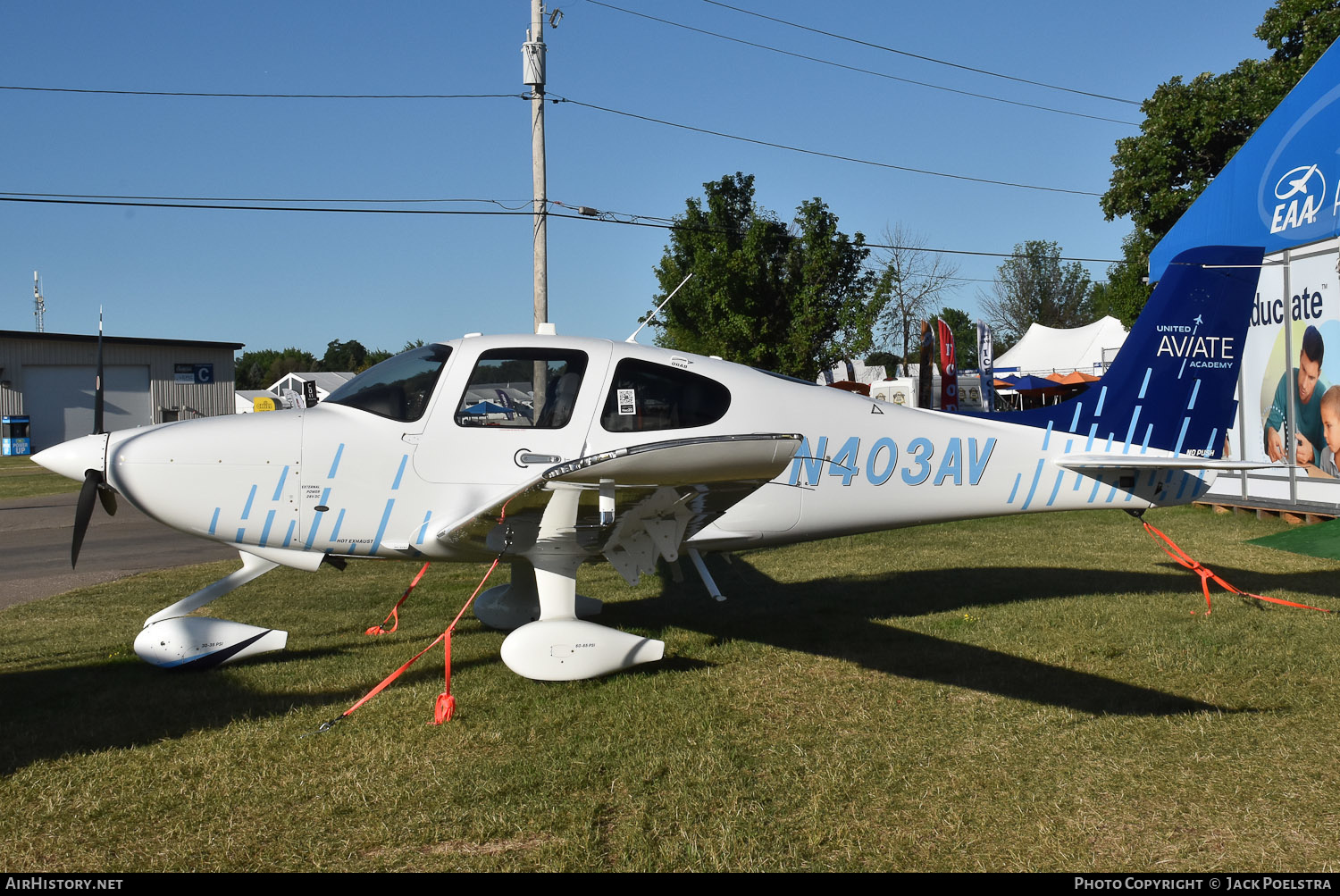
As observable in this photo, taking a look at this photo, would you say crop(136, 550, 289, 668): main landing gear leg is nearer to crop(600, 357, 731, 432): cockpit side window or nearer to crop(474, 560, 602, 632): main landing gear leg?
crop(474, 560, 602, 632): main landing gear leg

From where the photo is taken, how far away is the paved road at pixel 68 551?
31.4 ft

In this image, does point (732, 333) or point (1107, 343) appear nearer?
point (732, 333)

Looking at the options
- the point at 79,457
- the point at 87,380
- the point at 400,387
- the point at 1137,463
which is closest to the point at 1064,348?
the point at 1137,463

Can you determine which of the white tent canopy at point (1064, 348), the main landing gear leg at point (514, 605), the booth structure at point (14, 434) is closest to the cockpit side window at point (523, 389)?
the main landing gear leg at point (514, 605)

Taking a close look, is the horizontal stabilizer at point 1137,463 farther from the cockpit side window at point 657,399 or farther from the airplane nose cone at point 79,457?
the airplane nose cone at point 79,457

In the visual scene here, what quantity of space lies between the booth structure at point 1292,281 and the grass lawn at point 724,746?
3409 millimetres

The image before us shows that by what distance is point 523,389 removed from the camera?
19.2ft

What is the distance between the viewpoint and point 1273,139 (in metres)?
10.3

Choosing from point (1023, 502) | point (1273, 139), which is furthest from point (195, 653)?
point (1273, 139)

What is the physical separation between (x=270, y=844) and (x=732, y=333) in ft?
66.3

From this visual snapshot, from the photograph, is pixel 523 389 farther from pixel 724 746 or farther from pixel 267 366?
pixel 267 366

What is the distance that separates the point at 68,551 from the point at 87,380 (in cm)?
3536

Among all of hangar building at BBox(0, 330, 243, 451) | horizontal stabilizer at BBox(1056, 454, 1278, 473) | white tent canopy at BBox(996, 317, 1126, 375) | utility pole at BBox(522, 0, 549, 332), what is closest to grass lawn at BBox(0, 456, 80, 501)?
hangar building at BBox(0, 330, 243, 451)

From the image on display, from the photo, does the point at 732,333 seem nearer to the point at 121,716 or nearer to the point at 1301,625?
the point at 1301,625
